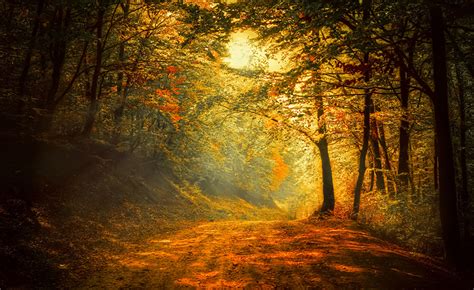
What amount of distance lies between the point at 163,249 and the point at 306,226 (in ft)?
20.9

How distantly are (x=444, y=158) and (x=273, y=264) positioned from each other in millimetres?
5292

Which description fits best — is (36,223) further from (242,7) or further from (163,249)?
(242,7)

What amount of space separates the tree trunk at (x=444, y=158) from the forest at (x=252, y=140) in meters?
0.03

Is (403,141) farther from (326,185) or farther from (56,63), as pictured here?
(56,63)

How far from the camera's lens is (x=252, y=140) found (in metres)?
17.9

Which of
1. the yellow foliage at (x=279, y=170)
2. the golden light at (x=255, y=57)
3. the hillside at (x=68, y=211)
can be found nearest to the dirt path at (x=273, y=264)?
the hillside at (x=68, y=211)

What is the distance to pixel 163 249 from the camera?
9.88m

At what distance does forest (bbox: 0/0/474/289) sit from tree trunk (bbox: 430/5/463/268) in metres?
0.03

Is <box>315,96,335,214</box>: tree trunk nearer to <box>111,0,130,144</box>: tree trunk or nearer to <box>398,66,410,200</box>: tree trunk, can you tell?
<box>398,66,410,200</box>: tree trunk

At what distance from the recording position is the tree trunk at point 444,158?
804 cm

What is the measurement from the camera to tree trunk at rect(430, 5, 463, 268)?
804cm

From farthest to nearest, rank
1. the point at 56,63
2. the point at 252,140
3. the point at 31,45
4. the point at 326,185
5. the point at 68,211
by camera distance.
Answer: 1. the point at 252,140
2. the point at 326,185
3. the point at 56,63
4. the point at 31,45
5. the point at 68,211

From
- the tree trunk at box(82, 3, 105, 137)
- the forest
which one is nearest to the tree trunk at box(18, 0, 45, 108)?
the forest

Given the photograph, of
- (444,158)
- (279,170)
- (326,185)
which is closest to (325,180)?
(326,185)
